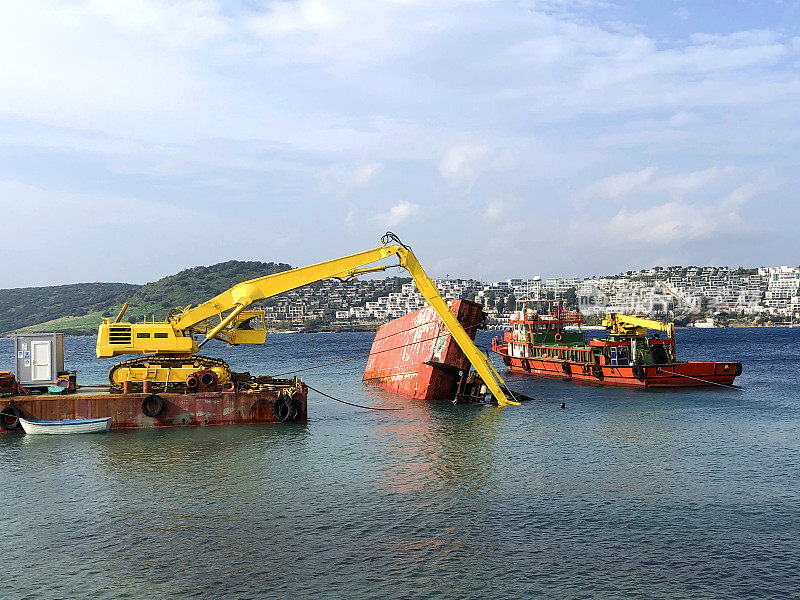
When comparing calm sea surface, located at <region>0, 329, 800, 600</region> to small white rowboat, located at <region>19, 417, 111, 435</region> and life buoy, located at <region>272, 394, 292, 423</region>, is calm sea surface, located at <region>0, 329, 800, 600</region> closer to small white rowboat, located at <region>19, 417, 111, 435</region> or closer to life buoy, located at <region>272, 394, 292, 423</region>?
small white rowboat, located at <region>19, 417, 111, 435</region>

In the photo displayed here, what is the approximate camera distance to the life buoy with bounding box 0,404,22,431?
114 ft

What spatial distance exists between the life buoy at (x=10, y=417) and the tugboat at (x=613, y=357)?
41182mm

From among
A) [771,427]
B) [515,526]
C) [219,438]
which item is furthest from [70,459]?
[771,427]

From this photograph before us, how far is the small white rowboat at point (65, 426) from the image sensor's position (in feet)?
112

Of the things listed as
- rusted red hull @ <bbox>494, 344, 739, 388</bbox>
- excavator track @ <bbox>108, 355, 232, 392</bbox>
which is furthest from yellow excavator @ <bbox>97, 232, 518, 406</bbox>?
rusted red hull @ <bbox>494, 344, 739, 388</bbox>

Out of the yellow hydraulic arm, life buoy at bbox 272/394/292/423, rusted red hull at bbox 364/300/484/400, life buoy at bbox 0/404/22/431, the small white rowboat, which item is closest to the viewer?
the small white rowboat

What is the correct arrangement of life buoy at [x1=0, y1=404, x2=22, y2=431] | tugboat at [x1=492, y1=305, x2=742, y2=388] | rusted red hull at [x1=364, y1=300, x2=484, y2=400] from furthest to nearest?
tugboat at [x1=492, y1=305, x2=742, y2=388]
rusted red hull at [x1=364, y1=300, x2=484, y2=400]
life buoy at [x1=0, y1=404, x2=22, y2=431]

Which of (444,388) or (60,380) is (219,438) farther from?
(444,388)

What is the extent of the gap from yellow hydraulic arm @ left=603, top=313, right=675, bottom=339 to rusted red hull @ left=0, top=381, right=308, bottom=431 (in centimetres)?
3415

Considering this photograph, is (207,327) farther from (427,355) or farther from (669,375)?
(669,375)

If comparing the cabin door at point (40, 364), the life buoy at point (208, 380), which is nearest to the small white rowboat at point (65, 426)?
the cabin door at point (40, 364)

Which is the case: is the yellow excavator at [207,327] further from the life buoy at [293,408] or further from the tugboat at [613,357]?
the tugboat at [613,357]

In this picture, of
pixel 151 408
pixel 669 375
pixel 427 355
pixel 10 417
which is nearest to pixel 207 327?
pixel 151 408

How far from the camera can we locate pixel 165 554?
18781 mm
